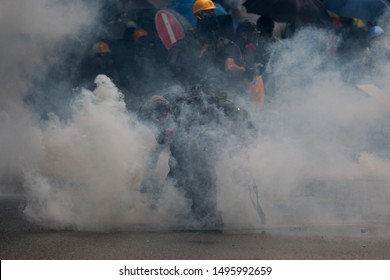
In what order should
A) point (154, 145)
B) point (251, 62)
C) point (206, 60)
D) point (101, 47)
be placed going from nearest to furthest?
point (154, 145)
point (206, 60)
point (251, 62)
point (101, 47)

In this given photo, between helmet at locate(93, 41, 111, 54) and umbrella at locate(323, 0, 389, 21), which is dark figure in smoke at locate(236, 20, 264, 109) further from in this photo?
helmet at locate(93, 41, 111, 54)

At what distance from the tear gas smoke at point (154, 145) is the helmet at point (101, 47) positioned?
2.50ft

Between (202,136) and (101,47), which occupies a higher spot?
(101,47)

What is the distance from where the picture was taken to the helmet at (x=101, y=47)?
45.1 ft

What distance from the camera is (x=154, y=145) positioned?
831 centimetres

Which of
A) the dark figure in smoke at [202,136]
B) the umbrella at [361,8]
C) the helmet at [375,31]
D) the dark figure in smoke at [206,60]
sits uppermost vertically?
the umbrella at [361,8]

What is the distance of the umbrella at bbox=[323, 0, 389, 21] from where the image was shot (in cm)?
1348

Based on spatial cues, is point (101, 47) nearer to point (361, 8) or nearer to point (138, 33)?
point (138, 33)

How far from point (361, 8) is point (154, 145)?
6.41 m

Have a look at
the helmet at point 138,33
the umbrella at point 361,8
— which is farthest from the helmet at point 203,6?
the helmet at point 138,33

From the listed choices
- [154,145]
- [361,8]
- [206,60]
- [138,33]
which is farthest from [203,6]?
[138,33]

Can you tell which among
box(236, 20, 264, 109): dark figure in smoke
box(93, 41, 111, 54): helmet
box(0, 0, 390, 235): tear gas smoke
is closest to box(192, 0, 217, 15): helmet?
box(236, 20, 264, 109): dark figure in smoke

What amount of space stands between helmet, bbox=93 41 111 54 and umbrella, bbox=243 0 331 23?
94.8 inches

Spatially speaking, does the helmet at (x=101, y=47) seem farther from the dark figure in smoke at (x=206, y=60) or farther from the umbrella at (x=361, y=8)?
the dark figure in smoke at (x=206, y=60)
